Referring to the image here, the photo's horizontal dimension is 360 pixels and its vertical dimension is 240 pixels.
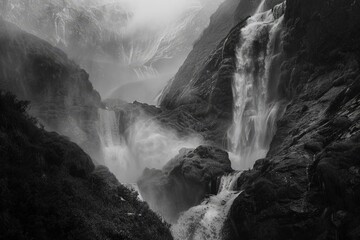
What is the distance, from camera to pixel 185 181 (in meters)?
34.9

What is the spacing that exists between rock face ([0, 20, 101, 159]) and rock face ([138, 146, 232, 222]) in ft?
57.6

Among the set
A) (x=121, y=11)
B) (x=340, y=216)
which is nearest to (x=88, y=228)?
(x=340, y=216)

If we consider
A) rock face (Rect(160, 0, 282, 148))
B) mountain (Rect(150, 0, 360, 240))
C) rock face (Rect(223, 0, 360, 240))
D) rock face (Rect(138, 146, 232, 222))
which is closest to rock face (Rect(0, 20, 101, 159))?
rock face (Rect(160, 0, 282, 148))


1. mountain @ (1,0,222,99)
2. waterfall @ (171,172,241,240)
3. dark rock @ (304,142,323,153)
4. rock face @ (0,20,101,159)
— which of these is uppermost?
mountain @ (1,0,222,99)

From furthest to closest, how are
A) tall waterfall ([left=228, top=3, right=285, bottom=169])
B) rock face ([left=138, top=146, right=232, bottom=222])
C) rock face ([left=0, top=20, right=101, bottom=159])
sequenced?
1. rock face ([left=0, top=20, right=101, bottom=159])
2. tall waterfall ([left=228, top=3, right=285, bottom=169])
3. rock face ([left=138, top=146, right=232, bottom=222])

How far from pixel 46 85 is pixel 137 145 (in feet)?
50.5

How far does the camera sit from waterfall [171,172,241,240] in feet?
94.1

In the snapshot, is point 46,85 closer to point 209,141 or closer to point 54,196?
point 209,141

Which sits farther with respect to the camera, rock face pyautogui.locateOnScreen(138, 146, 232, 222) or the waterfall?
rock face pyautogui.locateOnScreen(138, 146, 232, 222)

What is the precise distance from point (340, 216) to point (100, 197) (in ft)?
39.2

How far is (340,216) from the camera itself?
19859 millimetres

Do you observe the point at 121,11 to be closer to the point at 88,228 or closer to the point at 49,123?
the point at 49,123

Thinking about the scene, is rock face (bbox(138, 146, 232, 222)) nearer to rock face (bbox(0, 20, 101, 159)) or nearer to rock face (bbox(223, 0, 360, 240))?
rock face (bbox(223, 0, 360, 240))

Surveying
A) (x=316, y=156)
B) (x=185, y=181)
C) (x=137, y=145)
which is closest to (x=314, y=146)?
(x=316, y=156)
